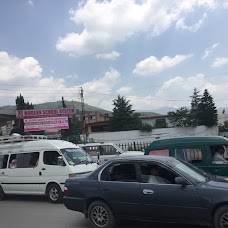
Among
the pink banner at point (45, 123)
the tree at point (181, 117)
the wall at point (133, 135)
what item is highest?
the tree at point (181, 117)

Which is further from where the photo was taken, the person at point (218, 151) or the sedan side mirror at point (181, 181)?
the person at point (218, 151)

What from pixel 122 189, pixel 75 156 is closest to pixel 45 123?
pixel 75 156

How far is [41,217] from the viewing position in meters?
9.15

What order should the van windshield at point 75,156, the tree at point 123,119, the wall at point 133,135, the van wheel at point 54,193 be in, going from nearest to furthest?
the van wheel at point 54,193 < the van windshield at point 75,156 < the wall at point 133,135 < the tree at point 123,119

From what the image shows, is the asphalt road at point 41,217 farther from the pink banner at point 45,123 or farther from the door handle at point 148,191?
the pink banner at point 45,123

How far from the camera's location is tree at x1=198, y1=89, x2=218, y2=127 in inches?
2530

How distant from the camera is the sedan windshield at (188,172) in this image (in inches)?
271

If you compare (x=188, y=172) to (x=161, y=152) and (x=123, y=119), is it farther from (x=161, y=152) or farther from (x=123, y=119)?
(x=123, y=119)

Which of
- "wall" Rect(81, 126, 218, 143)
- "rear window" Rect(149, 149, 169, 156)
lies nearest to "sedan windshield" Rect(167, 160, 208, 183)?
"rear window" Rect(149, 149, 169, 156)

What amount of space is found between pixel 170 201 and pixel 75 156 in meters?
5.79

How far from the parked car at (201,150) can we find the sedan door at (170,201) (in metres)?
3.13

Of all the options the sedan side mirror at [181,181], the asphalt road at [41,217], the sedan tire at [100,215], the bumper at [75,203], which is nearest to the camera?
the sedan side mirror at [181,181]

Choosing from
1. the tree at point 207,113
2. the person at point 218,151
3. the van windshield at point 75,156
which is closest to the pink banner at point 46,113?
the van windshield at point 75,156

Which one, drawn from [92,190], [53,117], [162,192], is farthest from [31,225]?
[53,117]
